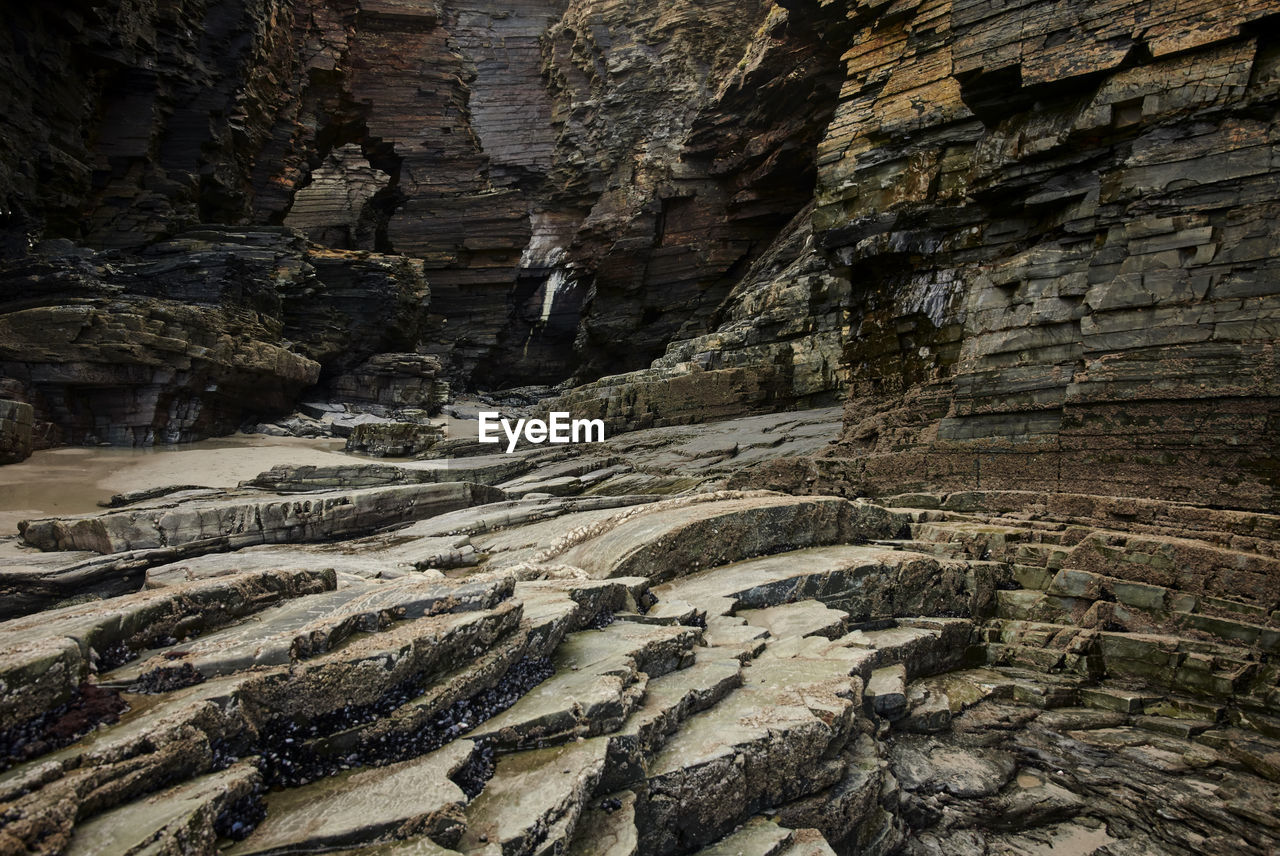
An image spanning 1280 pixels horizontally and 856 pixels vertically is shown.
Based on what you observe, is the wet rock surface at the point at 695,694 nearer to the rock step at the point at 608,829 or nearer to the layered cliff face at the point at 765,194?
the rock step at the point at 608,829

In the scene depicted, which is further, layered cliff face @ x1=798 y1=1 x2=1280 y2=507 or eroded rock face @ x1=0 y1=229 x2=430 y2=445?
eroded rock face @ x1=0 y1=229 x2=430 y2=445

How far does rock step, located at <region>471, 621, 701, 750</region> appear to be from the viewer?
3.79 m

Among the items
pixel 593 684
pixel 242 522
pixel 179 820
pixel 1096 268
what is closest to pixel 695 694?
pixel 593 684

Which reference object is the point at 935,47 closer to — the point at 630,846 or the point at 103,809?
the point at 630,846

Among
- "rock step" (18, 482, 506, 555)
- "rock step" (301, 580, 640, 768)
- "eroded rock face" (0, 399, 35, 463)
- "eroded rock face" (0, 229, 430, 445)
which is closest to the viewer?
"rock step" (301, 580, 640, 768)

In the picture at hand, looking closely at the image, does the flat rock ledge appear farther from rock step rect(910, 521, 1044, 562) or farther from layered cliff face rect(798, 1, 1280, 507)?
layered cliff face rect(798, 1, 1280, 507)

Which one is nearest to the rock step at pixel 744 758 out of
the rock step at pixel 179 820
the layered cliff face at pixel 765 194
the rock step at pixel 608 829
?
the rock step at pixel 608 829

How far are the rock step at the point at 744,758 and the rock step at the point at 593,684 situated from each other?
0.43 meters

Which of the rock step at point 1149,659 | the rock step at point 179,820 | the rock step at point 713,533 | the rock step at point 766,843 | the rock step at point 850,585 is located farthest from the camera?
the rock step at point 713,533

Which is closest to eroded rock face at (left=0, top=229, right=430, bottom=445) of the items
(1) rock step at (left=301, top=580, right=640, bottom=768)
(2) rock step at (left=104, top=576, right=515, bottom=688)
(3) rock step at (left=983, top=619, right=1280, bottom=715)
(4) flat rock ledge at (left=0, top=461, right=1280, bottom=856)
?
(4) flat rock ledge at (left=0, top=461, right=1280, bottom=856)

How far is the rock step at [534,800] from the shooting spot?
300 cm

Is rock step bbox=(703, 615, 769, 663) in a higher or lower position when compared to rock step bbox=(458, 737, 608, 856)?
lower

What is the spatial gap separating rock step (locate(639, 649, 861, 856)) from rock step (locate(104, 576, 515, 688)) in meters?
1.70

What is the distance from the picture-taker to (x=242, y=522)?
10.1 meters
